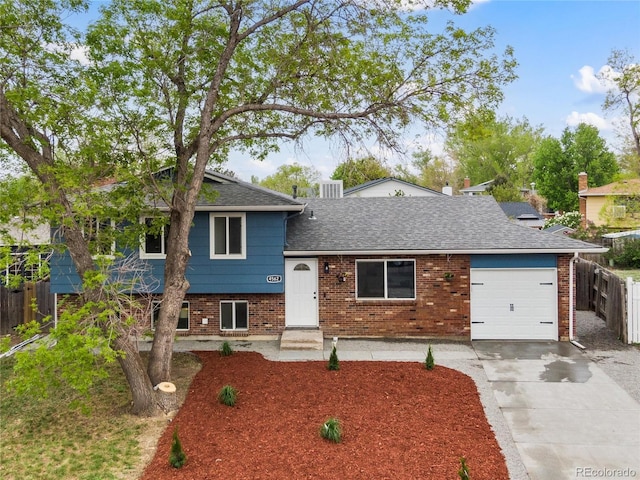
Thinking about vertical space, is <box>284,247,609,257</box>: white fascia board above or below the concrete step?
above

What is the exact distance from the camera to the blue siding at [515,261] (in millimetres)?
12477

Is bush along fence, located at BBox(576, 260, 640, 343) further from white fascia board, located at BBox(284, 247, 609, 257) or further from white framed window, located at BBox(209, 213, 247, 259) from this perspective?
white framed window, located at BBox(209, 213, 247, 259)

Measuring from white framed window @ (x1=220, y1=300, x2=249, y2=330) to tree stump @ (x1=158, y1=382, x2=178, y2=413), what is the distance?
4819mm

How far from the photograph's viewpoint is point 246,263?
12.7m

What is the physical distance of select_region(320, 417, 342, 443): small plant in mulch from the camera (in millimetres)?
6793

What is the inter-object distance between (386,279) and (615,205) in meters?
25.6

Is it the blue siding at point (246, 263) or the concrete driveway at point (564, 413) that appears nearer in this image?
the concrete driveway at point (564, 413)

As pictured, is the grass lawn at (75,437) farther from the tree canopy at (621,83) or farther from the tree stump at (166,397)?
the tree canopy at (621,83)

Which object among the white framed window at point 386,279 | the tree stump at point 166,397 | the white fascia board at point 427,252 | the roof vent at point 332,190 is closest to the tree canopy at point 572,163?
the roof vent at point 332,190

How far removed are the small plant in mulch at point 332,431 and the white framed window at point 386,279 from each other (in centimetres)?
624

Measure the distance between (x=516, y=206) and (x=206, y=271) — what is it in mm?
28561

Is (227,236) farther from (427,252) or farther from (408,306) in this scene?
(427,252)

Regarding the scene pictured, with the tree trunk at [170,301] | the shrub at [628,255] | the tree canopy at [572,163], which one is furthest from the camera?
the tree canopy at [572,163]

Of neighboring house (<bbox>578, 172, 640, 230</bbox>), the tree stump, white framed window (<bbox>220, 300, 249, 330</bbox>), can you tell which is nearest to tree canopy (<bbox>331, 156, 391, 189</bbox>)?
white framed window (<bbox>220, 300, 249, 330</bbox>)
